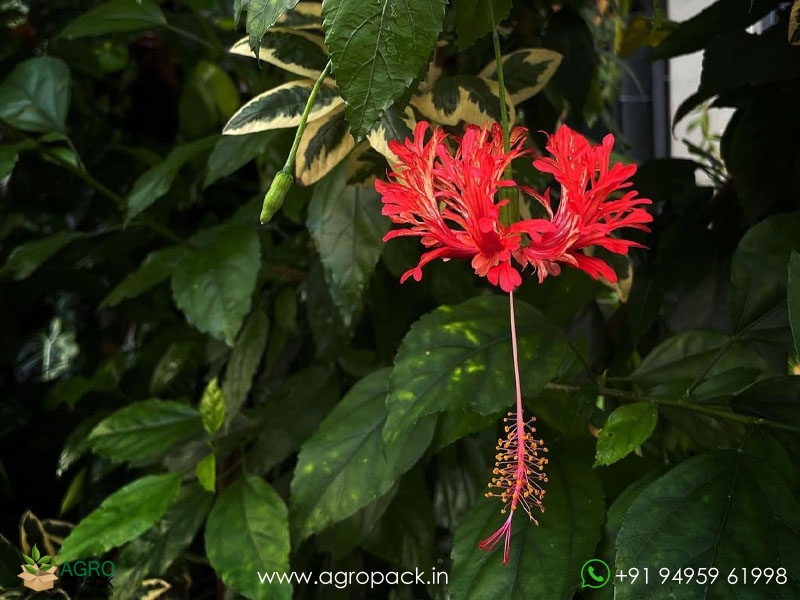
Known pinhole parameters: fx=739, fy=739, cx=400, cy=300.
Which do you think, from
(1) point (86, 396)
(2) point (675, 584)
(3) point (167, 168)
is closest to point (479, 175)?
(2) point (675, 584)

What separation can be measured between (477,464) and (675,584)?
35 centimetres

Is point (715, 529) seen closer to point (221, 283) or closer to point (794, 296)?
point (794, 296)

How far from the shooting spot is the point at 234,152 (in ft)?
2.14

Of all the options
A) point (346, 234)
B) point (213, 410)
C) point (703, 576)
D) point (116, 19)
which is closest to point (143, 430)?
point (213, 410)

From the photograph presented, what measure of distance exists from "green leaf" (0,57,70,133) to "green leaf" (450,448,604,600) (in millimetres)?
590

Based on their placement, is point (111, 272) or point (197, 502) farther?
point (111, 272)

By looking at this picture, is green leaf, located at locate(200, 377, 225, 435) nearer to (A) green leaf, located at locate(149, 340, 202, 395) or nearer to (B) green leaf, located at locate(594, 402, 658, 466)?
(A) green leaf, located at locate(149, 340, 202, 395)

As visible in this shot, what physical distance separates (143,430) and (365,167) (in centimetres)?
34

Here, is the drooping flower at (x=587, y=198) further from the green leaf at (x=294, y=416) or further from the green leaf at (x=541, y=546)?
the green leaf at (x=294, y=416)

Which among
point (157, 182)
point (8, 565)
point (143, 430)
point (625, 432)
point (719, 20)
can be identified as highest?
point (719, 20)

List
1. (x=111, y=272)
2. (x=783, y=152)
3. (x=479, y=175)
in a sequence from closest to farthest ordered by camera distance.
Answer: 1. (x=479, y=175)
2. (x=783, y=152)
3. (x=111, y=272)

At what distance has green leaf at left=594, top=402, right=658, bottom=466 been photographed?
0.43m

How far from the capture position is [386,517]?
0.71 meters

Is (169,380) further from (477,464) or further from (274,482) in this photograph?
(477,464)
